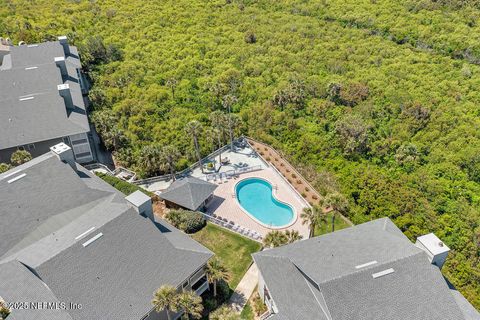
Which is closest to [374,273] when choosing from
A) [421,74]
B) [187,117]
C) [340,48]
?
[187,117]

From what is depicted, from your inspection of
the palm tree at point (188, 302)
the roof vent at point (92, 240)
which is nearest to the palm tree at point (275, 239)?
the palm tree at point (188, 302)

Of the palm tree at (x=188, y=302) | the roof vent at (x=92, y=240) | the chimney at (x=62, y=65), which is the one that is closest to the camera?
the palm tree at (x=188, y=302)

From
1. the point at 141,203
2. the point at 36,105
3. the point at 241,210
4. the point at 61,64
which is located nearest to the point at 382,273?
the point at 241,210

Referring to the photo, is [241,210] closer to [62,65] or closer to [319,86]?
[319,86]

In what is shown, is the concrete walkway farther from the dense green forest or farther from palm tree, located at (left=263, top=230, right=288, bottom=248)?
the dense green forest

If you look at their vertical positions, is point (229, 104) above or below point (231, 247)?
above

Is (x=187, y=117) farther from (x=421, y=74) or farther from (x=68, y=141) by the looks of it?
(x=421, y=74)

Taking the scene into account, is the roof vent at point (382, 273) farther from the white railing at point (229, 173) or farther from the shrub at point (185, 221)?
the white railing at point (229, 173)
